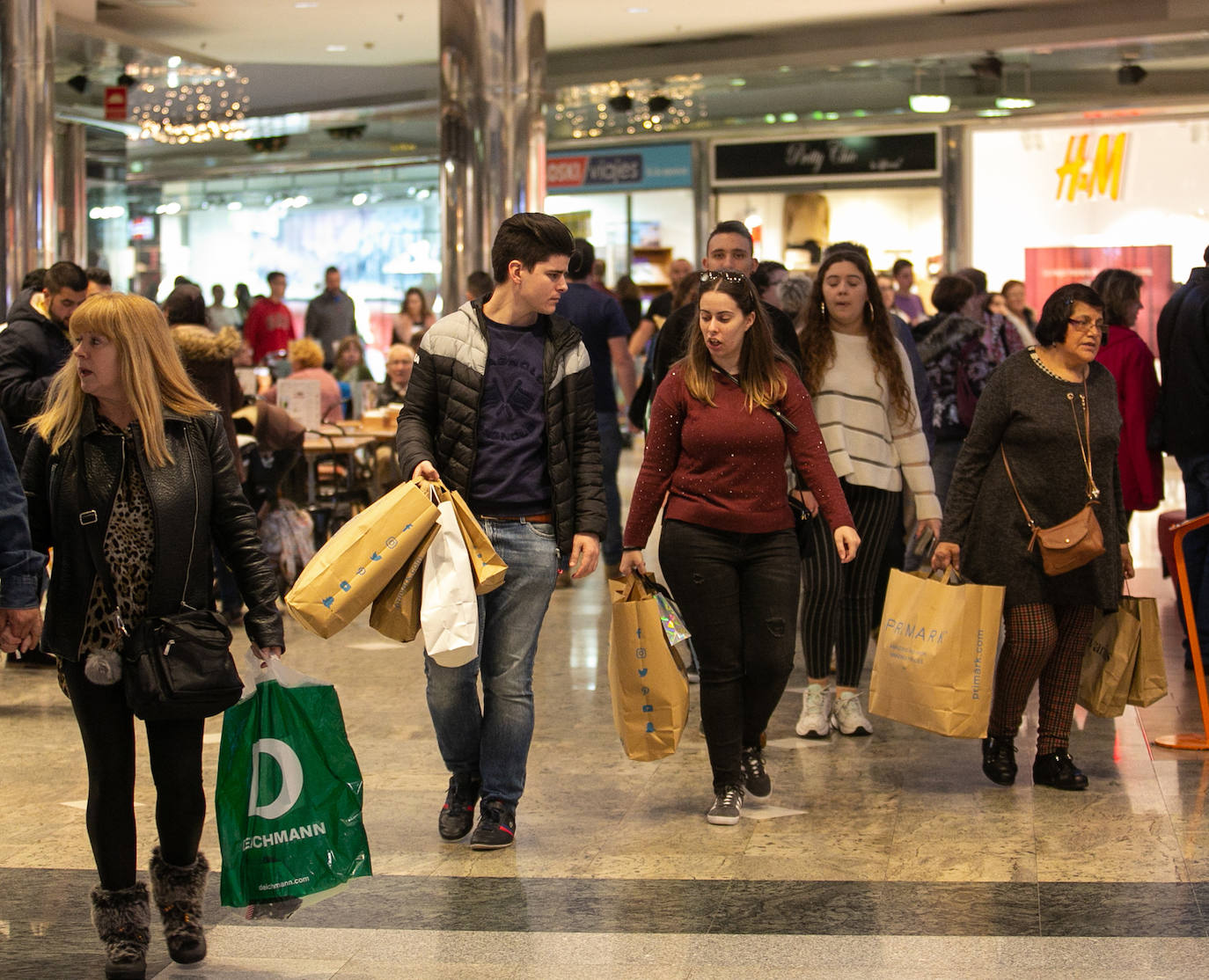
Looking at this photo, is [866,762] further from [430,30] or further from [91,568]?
[430,30]

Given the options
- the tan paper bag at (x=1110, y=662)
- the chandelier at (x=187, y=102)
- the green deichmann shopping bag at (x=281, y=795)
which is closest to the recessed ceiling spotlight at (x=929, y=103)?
the chandelier at (x=187, y=102)

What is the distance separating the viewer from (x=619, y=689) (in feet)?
14.7

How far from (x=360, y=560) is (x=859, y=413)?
6.92 ft

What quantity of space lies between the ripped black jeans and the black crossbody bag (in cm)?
154

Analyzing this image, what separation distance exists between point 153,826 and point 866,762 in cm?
230

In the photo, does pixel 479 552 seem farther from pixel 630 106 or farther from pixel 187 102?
pixel 187 102

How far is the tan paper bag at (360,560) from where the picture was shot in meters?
3.71

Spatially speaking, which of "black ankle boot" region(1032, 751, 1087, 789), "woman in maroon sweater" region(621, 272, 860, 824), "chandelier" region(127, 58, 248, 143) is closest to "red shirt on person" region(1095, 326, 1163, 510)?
"black ankle boot" region(1032, 751, 1087, 789)

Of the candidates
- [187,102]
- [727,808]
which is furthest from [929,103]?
[727,808]

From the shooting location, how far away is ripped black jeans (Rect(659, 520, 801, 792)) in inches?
174

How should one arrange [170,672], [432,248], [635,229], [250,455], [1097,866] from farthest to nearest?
[432,248], [635,229], [250,455], [1097,866], [170,672]

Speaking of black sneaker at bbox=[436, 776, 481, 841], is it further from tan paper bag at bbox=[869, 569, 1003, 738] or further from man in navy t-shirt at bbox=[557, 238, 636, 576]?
man in navy t-shirt at bbox=[557, 238, 636, 576]

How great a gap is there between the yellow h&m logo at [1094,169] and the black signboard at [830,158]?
1.45 metres

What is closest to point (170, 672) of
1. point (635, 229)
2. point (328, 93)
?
point (635, 229)
